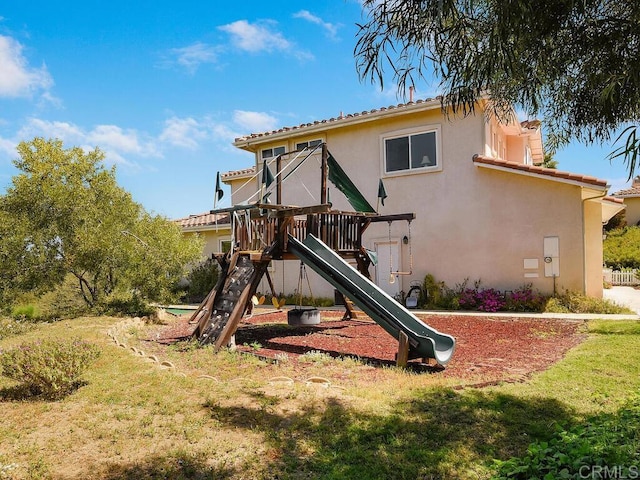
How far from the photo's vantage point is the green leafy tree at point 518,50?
13.4ft

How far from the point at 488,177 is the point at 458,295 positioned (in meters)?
4.17

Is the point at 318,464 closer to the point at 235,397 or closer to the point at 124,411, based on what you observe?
the point at 235,397

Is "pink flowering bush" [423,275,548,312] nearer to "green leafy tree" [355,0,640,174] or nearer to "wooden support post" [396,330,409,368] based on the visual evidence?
"wooden support post" [396,330,409,368]

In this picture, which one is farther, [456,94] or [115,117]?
[115,117]

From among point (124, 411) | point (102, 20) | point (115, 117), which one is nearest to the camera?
point (124, 411)

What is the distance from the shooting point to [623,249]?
25.2 m

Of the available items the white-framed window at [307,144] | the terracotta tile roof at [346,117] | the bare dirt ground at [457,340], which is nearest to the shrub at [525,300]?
the bare dirt ground at [457,340]

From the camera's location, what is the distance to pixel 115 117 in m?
13.0

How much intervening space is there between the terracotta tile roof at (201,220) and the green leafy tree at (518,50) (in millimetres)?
18312

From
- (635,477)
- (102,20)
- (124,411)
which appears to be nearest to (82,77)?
(102,20)

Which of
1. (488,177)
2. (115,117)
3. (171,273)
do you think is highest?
(115,117)

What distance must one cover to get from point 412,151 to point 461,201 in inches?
105

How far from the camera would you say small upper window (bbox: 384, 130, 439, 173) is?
1639cm

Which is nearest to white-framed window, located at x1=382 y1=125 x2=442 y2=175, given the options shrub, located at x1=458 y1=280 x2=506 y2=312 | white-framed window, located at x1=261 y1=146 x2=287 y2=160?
Answer: shrub, located at x1=458 y1=280 x2=506 y2=312
